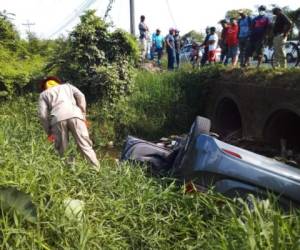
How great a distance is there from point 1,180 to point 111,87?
11.0 meters

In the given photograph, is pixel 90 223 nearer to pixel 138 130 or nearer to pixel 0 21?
pixel 138 130

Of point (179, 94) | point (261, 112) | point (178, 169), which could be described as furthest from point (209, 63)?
point (178, 169)

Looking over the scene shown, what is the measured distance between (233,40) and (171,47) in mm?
4244

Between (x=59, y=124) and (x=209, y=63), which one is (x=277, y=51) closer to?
(x=209, y=63)

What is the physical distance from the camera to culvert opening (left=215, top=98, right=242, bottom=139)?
16.8 metres

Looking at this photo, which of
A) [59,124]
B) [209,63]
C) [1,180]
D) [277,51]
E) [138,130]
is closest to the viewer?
[1,180]

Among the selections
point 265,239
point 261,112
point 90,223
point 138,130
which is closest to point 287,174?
point 265,239

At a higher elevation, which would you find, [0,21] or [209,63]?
[0,21]

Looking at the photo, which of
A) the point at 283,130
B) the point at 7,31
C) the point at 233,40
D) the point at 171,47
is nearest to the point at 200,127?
the point at 283,130

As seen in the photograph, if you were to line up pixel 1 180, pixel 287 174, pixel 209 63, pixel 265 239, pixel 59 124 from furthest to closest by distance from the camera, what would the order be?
pixel 209 63 → pixel 59 124 → pixel 287 174 → pixel 1 180 → pixel 265 239

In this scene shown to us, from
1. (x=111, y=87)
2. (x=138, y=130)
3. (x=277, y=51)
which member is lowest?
(x=138, y=130)

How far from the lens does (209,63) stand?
56.9 feet

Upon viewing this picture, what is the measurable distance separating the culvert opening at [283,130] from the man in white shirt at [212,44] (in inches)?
154

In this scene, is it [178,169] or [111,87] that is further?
[111,87]
